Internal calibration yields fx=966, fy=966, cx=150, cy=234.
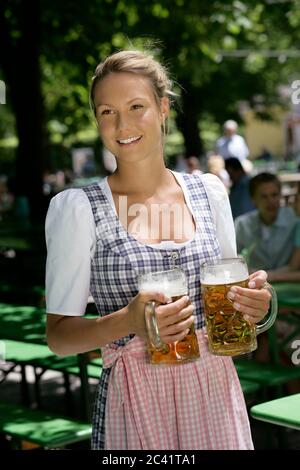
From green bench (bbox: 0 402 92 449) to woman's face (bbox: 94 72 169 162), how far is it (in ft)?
6.15

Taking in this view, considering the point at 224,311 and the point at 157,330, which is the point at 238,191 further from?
the point at 157,330

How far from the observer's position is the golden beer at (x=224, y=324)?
7.21ft

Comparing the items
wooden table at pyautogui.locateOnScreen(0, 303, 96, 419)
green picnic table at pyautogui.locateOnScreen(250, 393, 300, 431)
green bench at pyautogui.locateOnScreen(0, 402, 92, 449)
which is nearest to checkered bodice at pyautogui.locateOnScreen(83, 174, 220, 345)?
green picnic table at pyautogui.locateOnScreen(250, 393, 300, 431)

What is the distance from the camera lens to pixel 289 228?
6684 millimetres

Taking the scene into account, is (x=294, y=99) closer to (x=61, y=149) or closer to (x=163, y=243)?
(x=163, y=243)

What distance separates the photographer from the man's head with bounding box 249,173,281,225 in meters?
6.88

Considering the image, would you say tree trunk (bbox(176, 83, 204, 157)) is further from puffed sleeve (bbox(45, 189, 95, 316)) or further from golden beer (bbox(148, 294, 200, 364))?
golden beer (bbox(148, 294, 200, 364))

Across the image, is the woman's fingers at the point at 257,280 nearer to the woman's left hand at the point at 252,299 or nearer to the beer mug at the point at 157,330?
the woman's left hand at the point at 252,299

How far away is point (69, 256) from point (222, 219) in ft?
1.40

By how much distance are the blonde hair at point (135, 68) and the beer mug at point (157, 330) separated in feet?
1.63

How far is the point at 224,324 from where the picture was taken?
2.20 metres

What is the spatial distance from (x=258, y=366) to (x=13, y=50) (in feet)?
27.4

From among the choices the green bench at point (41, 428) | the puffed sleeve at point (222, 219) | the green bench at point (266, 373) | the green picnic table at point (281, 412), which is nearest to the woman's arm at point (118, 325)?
the puffed sleeve at point (222, 219)
